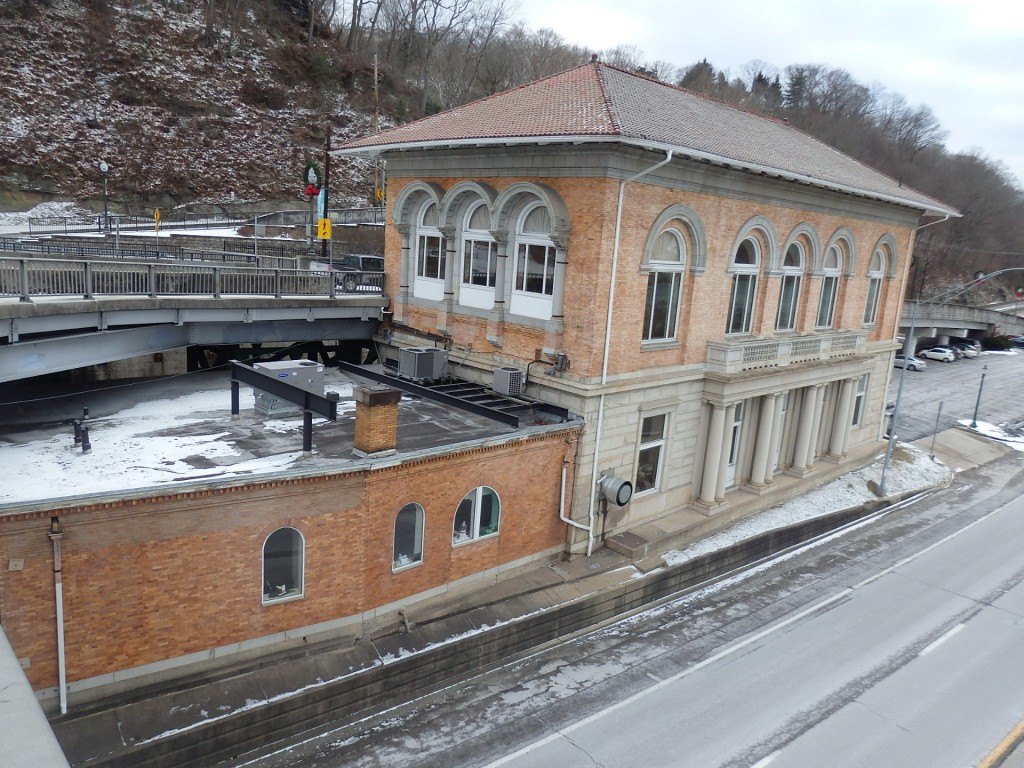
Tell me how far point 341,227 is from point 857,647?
33507 millimetres

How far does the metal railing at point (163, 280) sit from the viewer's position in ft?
41.8

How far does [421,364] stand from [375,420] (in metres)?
5.90

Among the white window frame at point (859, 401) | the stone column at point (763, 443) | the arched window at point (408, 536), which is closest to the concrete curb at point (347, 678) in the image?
the arched window at point (408, 536)

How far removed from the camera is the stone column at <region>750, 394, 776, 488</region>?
70.1 ft

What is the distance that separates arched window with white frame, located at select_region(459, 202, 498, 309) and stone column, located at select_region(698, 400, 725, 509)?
694cm

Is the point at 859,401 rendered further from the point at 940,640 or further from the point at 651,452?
the point at 940,640

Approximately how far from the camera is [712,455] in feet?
64.6

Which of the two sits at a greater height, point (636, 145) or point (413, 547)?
point (636, 145)

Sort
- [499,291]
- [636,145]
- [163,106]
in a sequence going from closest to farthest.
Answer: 1. [636,145]
2. [499,291]
3. [163,106]

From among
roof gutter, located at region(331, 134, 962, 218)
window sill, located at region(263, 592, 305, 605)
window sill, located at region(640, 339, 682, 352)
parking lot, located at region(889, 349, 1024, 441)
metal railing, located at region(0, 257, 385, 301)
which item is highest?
roof gutter, located at region(331, 134, 962, 218)

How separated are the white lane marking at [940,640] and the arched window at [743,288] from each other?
30.3 feet

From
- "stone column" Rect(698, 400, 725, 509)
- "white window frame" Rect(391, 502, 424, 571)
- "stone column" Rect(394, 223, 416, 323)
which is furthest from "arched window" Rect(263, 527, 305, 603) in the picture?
"stone column" Rect(698, 400, 725, 509)

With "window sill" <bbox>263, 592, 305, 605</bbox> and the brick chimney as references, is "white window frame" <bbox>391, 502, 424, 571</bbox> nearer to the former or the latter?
the brick chimney

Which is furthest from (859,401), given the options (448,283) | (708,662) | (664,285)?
(448,283)
